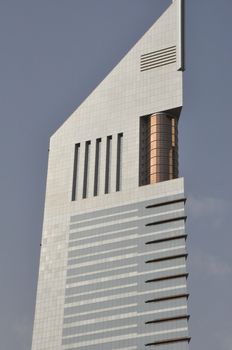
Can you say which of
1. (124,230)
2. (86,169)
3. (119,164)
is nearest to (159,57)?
(119,164)

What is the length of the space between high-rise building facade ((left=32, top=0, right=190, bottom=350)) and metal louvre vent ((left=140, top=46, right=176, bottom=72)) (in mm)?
317

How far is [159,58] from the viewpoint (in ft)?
645

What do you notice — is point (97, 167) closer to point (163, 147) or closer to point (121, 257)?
point (163, 147)

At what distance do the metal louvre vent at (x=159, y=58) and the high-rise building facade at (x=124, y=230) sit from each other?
317mm

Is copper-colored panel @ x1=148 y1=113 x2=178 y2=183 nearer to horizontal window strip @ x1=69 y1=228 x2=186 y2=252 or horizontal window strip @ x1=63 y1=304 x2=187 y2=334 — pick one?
horizontal window strip @ x1=69 y1=228 x2=186 y2=252

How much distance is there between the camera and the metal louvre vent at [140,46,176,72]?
195 meters

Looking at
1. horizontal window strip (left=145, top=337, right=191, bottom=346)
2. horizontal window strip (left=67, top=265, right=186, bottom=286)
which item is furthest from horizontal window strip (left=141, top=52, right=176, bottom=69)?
horizontal window strip (left=145, top=337, right=191, bottom=346)

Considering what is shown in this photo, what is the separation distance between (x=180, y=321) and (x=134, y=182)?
40.8 meters

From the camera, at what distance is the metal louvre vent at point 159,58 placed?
639 feet

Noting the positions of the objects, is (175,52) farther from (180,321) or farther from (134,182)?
(180,321)

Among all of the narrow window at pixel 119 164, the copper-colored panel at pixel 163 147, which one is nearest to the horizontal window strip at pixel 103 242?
→ the narrow window at pixel 119 164

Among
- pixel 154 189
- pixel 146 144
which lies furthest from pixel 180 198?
pixel 146 144

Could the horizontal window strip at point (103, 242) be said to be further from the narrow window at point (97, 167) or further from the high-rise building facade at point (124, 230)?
the narrow window at point (97, 167)

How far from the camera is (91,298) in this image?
171250mm
